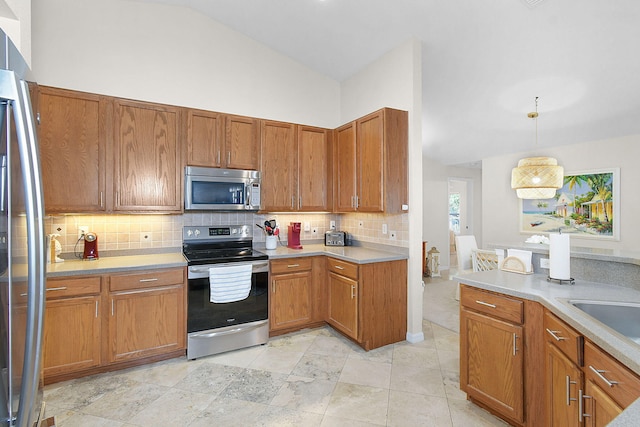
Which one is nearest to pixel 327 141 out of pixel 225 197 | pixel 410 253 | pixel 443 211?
pixel 225 197

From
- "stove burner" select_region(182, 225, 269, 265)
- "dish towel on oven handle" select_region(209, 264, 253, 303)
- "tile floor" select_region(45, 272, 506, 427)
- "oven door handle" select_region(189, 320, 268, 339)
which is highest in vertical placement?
"stove burner" select_region(182, 225, 269, 265)

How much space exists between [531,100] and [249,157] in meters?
3.78

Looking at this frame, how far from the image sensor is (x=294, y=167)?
359 cm

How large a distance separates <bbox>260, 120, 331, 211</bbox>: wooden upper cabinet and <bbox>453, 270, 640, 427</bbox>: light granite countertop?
2.07 metres

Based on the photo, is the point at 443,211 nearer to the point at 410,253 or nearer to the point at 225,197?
the point at 410,253

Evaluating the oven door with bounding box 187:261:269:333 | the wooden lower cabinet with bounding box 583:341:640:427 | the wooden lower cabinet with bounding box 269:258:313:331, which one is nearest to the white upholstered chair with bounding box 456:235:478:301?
the wooden lower cabinet with bounding box 269:258:313:331

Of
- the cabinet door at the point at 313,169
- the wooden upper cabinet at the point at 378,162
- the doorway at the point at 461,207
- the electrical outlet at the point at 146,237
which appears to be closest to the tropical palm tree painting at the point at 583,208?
the doorway at the point at 461,207

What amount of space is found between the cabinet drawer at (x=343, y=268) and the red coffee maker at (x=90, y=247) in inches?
88.7

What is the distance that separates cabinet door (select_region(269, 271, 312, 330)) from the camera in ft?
10.3

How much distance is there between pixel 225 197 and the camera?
317 centimetres

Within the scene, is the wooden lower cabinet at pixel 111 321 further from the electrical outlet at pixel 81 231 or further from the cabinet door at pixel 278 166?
the cabinet door at pixel 278 166

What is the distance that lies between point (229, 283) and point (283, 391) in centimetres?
103

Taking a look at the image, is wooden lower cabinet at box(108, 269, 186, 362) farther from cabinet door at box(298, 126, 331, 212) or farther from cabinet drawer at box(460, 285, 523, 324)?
cabinet drawer at box(460, 285, 523, 324)

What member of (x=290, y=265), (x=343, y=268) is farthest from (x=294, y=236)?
(x=343, y=268)
